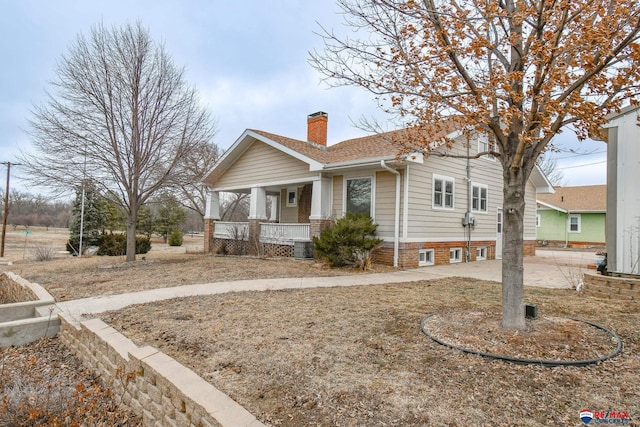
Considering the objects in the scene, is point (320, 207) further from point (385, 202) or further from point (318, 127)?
point (318, 127)

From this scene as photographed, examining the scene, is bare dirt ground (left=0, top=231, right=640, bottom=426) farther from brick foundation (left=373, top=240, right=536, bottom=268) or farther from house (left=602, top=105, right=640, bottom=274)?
brick foundation (left=373, top=240, right=536, bottom=268)

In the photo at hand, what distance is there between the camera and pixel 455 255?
12.6 meters

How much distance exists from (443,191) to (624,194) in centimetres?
574

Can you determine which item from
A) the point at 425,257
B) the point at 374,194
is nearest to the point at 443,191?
the point at 425,257

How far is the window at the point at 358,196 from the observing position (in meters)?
11.3

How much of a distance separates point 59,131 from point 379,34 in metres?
10.7

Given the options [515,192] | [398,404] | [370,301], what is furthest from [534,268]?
[398,404]

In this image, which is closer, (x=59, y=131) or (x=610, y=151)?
(x=610, y=151)

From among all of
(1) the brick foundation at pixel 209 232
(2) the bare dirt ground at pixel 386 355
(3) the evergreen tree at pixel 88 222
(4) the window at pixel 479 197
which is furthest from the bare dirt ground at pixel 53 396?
(3) the evergreen tree at pixel 88 222

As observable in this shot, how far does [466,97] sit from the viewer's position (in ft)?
13.2

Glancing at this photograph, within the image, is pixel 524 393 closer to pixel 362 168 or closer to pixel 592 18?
pixel 592 18

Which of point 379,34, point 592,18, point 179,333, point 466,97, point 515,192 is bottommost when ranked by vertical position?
point 179,333

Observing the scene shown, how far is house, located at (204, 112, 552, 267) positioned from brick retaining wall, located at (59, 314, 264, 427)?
23.1 feet

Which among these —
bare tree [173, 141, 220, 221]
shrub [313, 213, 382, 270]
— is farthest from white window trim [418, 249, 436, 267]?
bare tree [173, 141, 220, 221]
